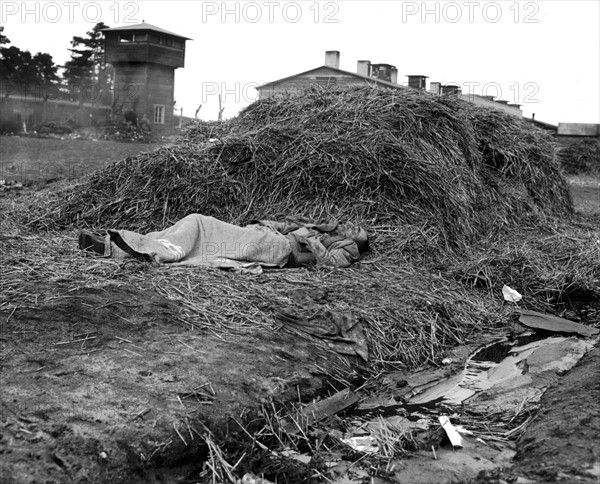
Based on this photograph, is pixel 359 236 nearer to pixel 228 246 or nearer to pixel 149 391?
pixel 228 246

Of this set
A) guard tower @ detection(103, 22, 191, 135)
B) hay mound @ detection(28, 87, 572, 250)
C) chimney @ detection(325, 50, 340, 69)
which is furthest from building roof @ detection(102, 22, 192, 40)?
hay mound @ detection(28, 87, 572, 250)

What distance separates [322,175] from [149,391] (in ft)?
15.3

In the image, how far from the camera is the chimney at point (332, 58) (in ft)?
101

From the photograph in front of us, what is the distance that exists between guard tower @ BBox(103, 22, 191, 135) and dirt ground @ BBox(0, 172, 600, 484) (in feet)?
83.9

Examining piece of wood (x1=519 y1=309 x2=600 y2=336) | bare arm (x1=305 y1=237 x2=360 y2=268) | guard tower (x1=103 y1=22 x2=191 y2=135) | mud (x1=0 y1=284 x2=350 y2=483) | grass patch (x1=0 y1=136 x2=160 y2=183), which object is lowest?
piece of wood (x1=519 y1=309 x2=600 y2=336)

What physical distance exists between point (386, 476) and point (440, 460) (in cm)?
35

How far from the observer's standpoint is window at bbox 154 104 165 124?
98.9 ft

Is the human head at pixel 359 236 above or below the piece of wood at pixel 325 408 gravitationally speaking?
above

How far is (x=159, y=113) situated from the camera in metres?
30.5

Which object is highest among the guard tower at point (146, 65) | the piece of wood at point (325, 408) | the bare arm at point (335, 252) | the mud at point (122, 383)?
the guard tower at point (146, 65)

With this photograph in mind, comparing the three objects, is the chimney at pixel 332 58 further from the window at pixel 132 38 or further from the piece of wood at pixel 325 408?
the piece of wood at pixel 325 408

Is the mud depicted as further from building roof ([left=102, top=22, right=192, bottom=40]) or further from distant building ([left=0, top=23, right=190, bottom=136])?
building roof ([left=102, top=22, right=192, bottom=40])

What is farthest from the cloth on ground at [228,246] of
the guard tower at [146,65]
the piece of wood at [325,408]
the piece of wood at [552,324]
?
the guard tower at [146,65]

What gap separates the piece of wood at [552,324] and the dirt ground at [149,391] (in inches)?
46.9
